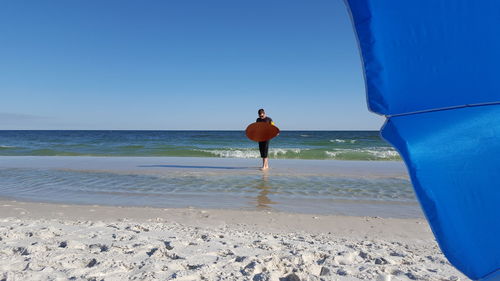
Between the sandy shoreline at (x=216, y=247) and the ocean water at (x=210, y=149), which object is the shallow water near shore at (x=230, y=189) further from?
the ocean water at (x=210, y=149)

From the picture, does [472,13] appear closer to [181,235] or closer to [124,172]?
[181,235]

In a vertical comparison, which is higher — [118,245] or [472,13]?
[472,13]

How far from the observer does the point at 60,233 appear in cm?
392

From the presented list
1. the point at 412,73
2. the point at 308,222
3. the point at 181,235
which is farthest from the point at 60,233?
the point at 412,73

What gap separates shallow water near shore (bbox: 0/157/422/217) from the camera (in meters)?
5.89

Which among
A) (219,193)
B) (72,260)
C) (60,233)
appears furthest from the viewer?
(219,193)

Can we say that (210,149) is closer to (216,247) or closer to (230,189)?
(230,189)

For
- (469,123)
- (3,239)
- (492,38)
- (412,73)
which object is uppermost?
(492,38)

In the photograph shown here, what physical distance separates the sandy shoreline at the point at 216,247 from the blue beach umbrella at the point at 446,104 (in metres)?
1.71

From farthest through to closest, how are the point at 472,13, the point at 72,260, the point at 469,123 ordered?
the point at 72,260 → the point at 469,123 → the point at 472,13

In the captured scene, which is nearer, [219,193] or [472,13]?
[472,13]

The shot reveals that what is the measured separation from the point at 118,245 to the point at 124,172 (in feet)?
23.3

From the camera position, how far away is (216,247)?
3.49 m

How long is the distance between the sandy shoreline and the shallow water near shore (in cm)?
84
